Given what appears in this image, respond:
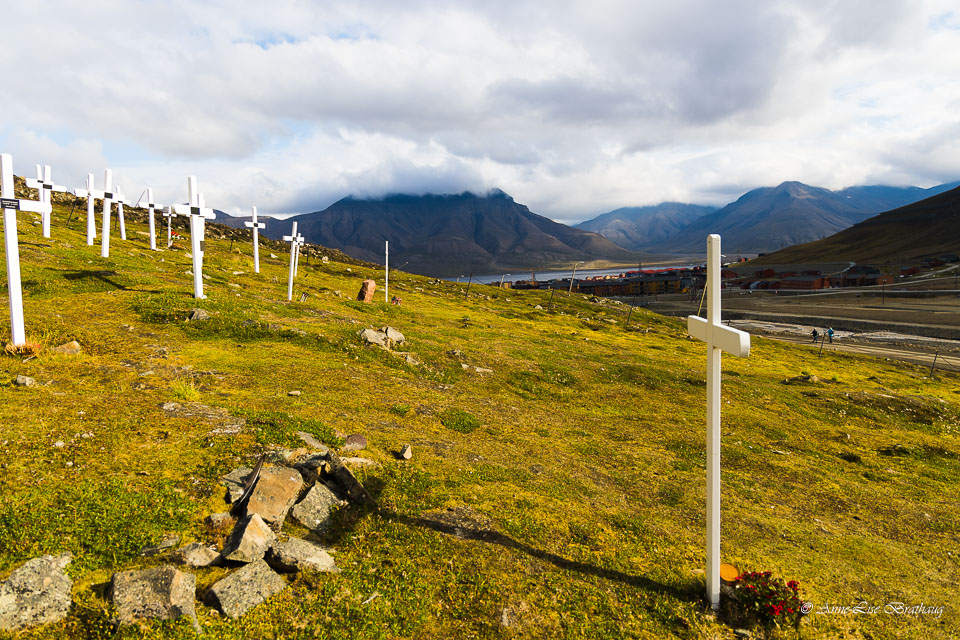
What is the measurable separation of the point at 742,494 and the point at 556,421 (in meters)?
5.85

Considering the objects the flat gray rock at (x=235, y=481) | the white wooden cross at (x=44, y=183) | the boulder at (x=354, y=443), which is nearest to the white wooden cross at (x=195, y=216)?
the white wooden cross at (x=44, y=183)

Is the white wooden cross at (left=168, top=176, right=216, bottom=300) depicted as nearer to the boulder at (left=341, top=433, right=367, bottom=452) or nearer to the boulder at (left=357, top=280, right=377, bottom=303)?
the boulder at (left=357, top=280, right=377, bottom=303)

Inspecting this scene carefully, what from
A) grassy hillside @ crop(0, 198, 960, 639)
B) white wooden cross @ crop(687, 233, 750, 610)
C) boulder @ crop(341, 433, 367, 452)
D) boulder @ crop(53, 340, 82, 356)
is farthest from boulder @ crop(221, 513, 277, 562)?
boulder @ crop(53, 340, 82, 356)

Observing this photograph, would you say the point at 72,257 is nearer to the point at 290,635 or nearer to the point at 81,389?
the point at 81,389

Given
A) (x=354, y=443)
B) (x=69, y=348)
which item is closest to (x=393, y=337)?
(x=354, y=443)

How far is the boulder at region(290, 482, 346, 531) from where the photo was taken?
7227 millimetres

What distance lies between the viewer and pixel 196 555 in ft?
19.5

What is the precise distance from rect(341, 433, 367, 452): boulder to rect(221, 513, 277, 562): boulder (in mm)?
3476

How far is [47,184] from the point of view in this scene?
93.9 feet

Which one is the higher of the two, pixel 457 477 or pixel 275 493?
pixel 275 493

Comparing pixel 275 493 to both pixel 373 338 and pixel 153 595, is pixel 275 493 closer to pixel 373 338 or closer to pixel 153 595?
pixel 153 595

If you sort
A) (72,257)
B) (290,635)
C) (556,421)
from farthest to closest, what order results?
1. (72,257)
2. (556,421)
3. (290,635)

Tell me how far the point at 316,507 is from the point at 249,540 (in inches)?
55.7

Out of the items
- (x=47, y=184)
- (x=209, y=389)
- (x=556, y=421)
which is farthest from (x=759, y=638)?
(x=47, y=184)
